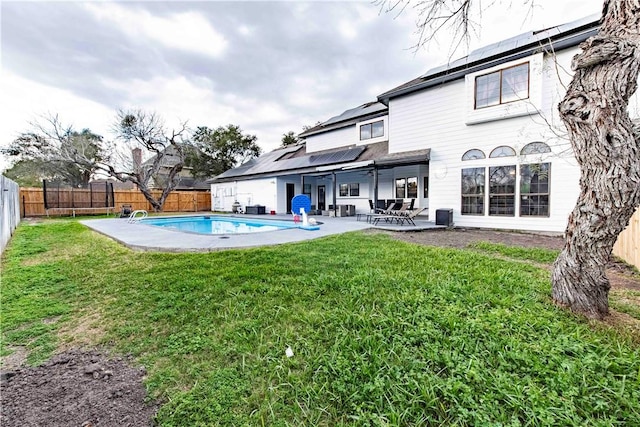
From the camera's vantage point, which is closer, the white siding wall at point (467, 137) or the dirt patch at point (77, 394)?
the dirt patch at point (77, 394)

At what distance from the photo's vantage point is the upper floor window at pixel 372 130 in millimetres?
15047

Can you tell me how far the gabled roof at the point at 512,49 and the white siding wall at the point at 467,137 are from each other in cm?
31

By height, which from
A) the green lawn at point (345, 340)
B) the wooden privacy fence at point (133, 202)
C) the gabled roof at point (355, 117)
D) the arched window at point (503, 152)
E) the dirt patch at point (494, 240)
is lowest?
the green lawn at point (345, 340)

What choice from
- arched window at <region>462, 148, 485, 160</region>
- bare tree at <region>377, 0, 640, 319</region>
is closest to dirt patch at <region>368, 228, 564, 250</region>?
arched window at <region>462, 148, 485, 160</region>

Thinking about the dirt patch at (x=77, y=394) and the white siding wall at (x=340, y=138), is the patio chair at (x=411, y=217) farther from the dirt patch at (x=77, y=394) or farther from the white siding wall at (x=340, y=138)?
the dirt patch at (x=77, y=394)

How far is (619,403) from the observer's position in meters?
1.77

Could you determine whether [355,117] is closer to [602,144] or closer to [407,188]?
[407,188]

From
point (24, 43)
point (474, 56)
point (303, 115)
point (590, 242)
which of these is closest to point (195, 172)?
point (303, 115)

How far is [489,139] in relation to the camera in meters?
10.1

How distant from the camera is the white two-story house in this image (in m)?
8.76

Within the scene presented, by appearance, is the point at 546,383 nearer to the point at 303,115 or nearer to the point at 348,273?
the point at 348,273

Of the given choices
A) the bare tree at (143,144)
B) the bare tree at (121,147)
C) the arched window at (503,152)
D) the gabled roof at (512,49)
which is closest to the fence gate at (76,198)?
the bare tree at (121,147)

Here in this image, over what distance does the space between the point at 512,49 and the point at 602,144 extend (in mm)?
9275

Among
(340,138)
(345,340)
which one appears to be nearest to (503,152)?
(340,138)
